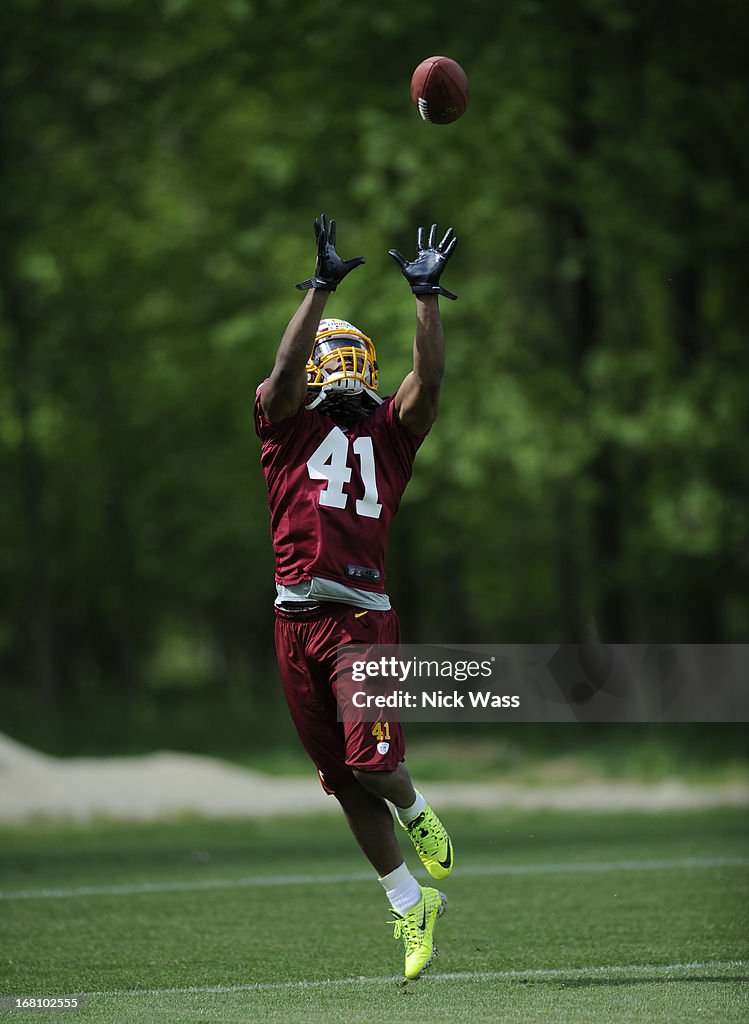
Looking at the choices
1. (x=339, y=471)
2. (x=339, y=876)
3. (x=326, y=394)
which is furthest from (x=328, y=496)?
(x=339, y=876)

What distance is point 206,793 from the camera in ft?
49.5

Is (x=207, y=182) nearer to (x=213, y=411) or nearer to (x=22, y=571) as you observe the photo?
(x=213, y=411)

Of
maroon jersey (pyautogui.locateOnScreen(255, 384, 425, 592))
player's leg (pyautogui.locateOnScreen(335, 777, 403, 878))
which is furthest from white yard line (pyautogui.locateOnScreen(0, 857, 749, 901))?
maroon jersey (pyautogui.locateOnScreen(255, 384, 425, 592))

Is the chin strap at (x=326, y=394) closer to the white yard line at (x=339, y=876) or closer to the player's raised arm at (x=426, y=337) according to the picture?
the player's raised arm at (x=426, y=337)

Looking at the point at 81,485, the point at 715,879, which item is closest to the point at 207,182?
the point at 81,485

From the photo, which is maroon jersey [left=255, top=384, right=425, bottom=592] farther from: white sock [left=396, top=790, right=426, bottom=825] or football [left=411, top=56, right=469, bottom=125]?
football [left=411, top=56, right=469, bottom=125]

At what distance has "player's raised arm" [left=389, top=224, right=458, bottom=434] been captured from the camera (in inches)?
231

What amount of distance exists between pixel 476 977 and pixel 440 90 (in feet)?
14.1

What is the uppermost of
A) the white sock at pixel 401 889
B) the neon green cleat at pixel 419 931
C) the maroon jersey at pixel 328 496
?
the maroon jersey at pixel 328 496

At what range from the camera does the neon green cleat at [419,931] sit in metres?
5.71

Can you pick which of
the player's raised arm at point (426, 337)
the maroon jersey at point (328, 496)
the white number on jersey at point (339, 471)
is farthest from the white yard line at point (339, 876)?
the player's raised arm at point (426, 337)

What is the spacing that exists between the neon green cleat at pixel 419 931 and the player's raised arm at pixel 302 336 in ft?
6.83

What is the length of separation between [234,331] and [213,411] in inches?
253

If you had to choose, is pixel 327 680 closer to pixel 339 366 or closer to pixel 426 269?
pixel 339 366
